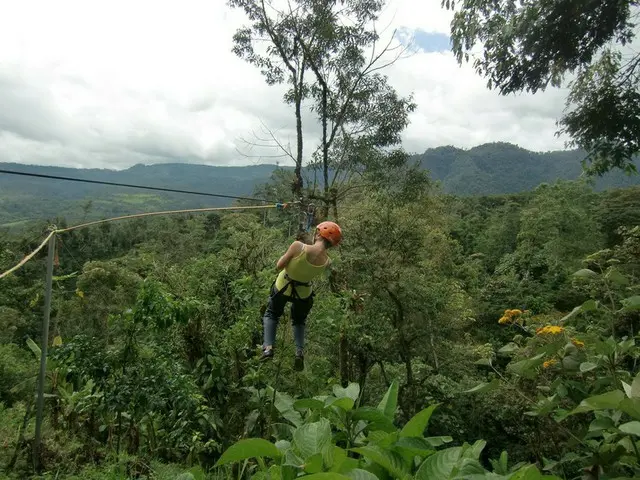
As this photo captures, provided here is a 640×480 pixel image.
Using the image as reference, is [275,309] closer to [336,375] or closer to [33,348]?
[33,348]

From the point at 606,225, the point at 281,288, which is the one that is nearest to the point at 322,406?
the point at 281,288

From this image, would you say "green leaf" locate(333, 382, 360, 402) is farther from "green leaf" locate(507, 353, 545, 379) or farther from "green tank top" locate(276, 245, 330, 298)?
"green tank top" locate(276, 245, 330, 298)

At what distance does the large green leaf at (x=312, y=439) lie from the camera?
91cm

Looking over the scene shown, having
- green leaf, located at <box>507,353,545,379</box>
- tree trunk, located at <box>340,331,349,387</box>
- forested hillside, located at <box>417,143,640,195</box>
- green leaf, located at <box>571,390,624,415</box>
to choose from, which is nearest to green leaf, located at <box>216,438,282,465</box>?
green leaf, located at <box>571,390,624,415</box>

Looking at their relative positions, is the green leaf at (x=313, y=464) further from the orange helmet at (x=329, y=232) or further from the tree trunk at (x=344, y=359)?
the tree trunk at (x=344, y=359)

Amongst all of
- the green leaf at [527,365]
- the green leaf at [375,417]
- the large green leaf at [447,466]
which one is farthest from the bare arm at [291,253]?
the large green leaf at [447,466]

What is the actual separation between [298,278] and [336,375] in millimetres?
4965

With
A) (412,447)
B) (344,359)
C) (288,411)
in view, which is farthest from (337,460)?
(344,359)

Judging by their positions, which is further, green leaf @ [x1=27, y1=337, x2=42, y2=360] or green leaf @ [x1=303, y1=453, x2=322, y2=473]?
green leaf @ [x1=27, y1=337, x2=42, y2=360]

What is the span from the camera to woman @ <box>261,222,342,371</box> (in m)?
3.85

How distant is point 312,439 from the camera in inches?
37.0

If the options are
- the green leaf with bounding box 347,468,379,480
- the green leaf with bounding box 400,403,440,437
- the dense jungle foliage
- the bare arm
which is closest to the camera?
the green leaf with bounding box 347,468,379,480

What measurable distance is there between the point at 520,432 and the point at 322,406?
29.1 ft

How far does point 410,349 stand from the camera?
9.88 metres
